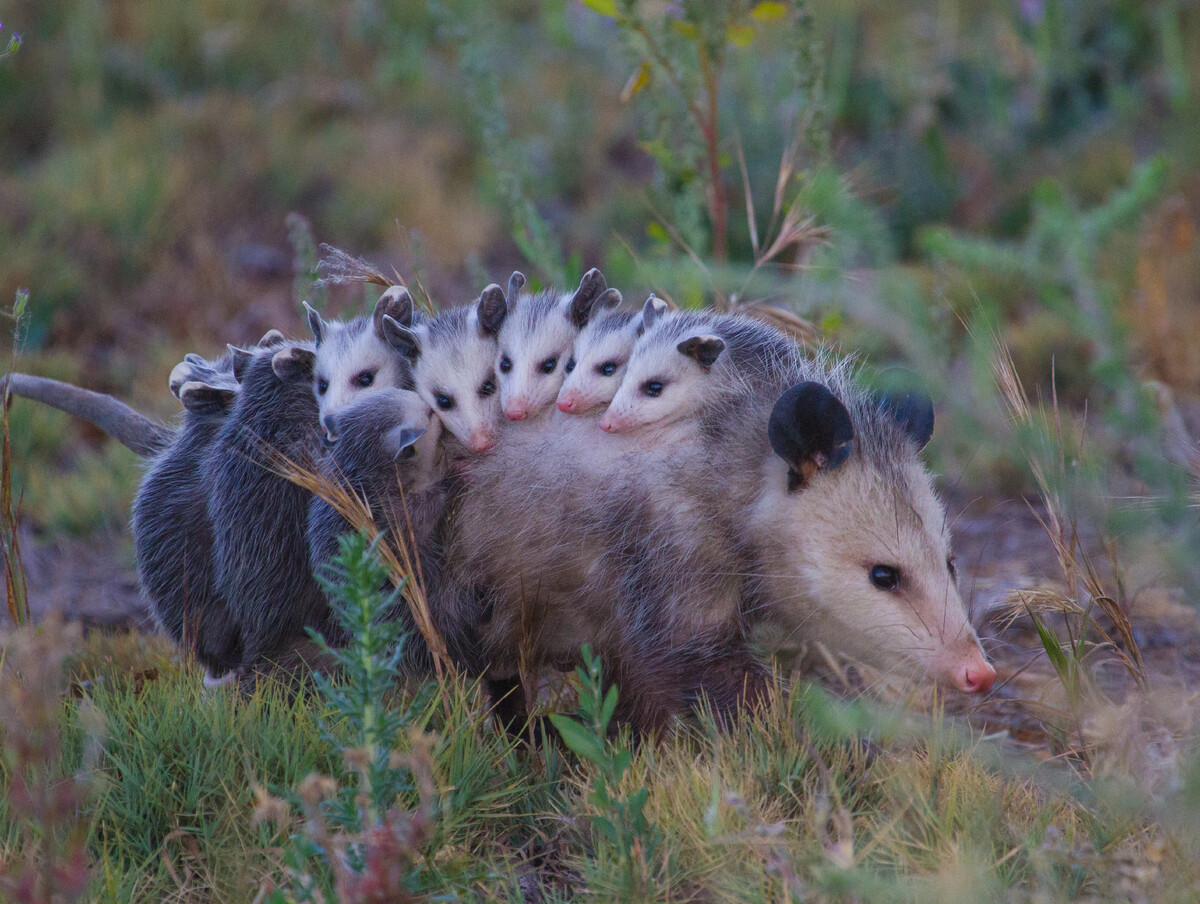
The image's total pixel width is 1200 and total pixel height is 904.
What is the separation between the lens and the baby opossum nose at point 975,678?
2094mm

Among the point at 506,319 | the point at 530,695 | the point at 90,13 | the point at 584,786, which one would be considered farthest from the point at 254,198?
the point at 584,786

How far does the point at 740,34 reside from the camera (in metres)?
3.36

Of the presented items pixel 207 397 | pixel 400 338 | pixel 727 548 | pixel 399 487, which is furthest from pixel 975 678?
pixel 207 397

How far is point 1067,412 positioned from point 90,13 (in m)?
5.96

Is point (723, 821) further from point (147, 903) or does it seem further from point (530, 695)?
point (147, 903)

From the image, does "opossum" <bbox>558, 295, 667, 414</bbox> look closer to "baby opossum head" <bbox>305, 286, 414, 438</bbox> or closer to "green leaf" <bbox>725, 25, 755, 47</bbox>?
"baby opossum head" <bbox>305, 286, 414, 438</bbox>

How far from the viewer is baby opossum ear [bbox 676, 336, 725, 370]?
240cm

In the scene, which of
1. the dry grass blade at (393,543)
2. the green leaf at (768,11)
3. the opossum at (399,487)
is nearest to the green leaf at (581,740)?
the dry grass blade at (393,543)

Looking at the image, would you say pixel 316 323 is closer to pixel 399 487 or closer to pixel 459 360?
pixel 459 360

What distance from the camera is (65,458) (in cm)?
446

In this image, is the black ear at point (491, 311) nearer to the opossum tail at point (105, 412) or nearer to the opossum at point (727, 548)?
the opossum at point (727, 548)

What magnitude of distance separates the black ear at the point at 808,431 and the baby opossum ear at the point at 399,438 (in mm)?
684

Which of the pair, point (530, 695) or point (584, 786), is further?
point (530, 695)

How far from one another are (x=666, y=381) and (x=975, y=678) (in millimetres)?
838
